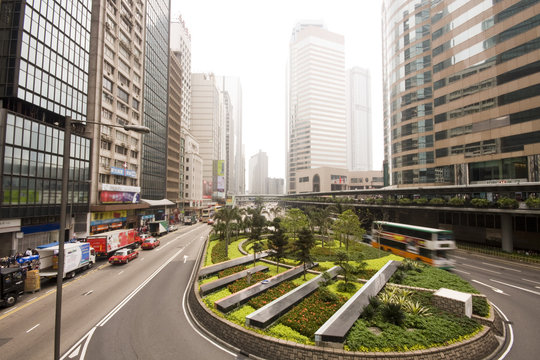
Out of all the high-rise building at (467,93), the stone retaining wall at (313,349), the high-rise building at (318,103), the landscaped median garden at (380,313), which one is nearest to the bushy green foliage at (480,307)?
the landscaped median garden at (380,313)

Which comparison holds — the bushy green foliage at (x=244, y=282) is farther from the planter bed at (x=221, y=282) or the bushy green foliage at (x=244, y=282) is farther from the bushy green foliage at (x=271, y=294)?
the bushy green foliage at (x=271, y=294)

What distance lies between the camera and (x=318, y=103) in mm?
A: 174500

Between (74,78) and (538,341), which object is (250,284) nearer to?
(538,341)

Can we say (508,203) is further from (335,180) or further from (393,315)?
(335,180)

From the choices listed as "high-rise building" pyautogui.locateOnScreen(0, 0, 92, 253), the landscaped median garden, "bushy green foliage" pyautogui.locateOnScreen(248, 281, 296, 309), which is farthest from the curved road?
"high-rise building" pyautogui.locateOnScreen(0, 0, 92, 253)

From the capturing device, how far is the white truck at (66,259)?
74.5 feet

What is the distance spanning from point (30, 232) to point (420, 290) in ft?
153

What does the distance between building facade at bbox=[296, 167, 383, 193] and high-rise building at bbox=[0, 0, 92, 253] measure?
12106 cm

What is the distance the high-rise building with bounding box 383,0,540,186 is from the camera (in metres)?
40.1

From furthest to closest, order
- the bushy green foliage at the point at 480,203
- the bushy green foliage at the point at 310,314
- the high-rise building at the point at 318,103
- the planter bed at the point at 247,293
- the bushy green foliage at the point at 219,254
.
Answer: the high-rise building at the point at 318,103, the bushy green foliage at the point at 480,203, the bushy green foliage at the point at 219,254, the planter bed at the point at 247,293, the bushy green foliage at the point at 310,314

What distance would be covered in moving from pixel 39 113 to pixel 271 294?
42881 millimetres

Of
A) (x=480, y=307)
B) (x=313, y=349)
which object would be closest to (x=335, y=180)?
(x=480, y=307)

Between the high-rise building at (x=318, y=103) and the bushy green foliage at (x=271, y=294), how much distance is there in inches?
6010

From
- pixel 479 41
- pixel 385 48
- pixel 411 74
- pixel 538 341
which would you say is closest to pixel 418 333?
pixel 538 341
